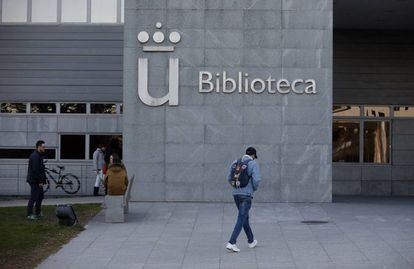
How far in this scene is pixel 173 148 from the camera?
67.2 feet

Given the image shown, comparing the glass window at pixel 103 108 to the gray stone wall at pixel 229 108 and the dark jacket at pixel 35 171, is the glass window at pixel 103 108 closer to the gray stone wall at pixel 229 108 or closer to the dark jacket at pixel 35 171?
the gray stone wall at pixel 229 108

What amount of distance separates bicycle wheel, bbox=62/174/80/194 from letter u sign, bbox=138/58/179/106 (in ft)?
18.6

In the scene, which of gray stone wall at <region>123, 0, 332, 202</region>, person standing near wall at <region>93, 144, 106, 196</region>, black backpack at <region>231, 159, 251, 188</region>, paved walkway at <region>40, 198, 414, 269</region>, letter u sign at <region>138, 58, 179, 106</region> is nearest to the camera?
paved walkway at <region>40, 198, 414, 269</region>

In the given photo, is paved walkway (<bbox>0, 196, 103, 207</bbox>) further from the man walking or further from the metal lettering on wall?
the metal lettering on wall

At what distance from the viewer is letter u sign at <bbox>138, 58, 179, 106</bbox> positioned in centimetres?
2048

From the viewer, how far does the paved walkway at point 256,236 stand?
37.9ft

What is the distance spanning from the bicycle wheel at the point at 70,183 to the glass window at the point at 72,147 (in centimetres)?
76

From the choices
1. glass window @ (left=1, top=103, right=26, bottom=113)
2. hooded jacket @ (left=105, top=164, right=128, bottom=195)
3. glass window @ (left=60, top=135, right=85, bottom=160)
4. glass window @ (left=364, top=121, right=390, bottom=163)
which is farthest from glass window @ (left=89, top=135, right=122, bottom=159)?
glass window @ (left=364, top=121, right=390, bottom=163)

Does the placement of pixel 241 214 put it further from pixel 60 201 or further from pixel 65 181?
pixel 65 181

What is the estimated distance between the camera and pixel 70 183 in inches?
973

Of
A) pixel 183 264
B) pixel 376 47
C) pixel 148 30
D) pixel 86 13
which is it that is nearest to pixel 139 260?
pixel 183 264

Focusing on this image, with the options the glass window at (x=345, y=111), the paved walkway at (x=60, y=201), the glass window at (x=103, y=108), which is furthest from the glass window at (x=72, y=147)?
the glass window at (x=345, y=111)

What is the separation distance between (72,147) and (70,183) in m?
1.32

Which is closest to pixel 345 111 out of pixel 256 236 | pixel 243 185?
pixel 256 236
